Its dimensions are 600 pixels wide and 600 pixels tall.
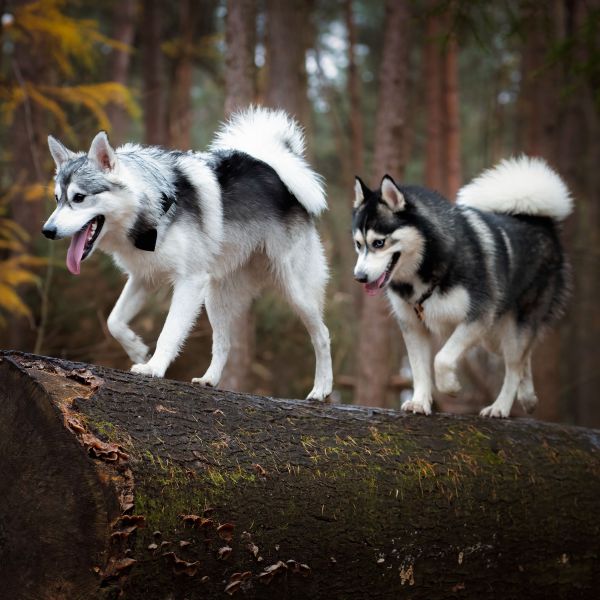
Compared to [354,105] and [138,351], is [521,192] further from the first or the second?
[354,105]

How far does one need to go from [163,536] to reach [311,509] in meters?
0.83

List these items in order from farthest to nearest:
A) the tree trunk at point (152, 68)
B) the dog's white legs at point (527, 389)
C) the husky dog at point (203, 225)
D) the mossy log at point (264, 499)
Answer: the tree trunk at point (152, 68)
the dog's white legs at point (527, 389)
the husky dog at point (203, 225)
the mossy log at point (264, 499)

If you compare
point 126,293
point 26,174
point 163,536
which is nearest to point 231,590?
point 163,536

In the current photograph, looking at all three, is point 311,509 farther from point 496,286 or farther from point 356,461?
point 496,286

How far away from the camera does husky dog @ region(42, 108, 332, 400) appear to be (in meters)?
4.63

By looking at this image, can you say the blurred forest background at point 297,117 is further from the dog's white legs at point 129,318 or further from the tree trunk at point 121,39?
the dog's white legs at point 129,318

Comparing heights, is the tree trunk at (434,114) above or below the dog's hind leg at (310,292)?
above

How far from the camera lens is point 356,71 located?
15.8 metres

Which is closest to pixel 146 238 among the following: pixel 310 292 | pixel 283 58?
pixel 310 292

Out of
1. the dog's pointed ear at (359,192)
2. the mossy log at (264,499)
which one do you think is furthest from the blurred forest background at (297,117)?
the mossy log at (264,499)

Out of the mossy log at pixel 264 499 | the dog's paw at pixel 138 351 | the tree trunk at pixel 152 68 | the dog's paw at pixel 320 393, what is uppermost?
the tree trunk at pixel 152 68

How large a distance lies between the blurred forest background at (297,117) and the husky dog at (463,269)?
83.7 inches

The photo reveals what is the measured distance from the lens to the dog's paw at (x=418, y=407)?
539 cm

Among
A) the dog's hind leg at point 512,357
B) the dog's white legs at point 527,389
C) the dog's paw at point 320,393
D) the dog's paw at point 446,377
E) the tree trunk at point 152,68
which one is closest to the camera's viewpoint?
the dog's paw at point 446,377
